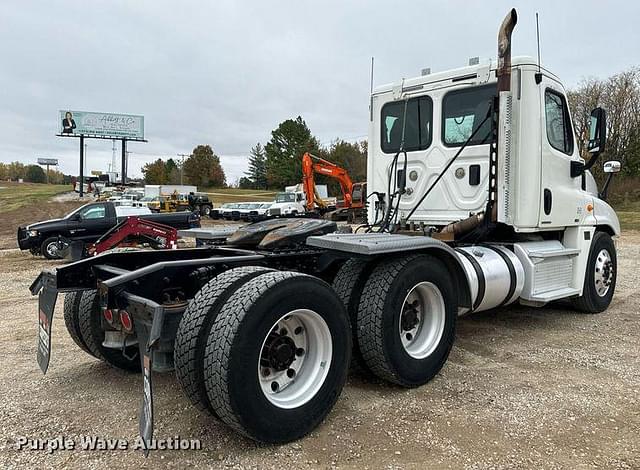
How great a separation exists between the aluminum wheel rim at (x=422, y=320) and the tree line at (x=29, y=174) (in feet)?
452

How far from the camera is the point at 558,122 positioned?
19.5 ft

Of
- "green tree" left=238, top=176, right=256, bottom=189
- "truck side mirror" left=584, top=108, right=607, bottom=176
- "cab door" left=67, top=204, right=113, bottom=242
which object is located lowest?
"cab door" left=67, top=204, right=113, bottom=242

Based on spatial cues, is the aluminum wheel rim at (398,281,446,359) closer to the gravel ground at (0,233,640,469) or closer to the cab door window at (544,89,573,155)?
the gravel ground at (0,233,640,469)

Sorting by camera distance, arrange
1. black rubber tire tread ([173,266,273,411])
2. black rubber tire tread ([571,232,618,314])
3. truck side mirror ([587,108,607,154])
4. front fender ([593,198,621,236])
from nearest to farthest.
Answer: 1. black rubber tire tread ([173,266,273,411])
2. truck side mirror ([587,108,607,154])
3. black rubber tire tread ([571,232,618,314])
4. front fender ([593,198,621,236])

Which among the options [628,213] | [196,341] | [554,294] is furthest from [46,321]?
[628,213]

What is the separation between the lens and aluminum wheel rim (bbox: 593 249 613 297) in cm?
654

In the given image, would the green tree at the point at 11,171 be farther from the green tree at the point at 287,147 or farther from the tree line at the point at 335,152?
the green tree at the point at 287,147

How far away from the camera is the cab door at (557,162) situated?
5.67 metres

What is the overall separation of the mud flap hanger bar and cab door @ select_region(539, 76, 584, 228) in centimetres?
439

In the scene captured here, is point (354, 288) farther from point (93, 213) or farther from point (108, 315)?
point (93, 213)

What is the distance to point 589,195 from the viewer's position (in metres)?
6.58

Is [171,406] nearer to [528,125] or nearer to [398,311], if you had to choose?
[398,311]

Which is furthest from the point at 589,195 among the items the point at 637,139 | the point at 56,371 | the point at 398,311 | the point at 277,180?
the point at 277,180

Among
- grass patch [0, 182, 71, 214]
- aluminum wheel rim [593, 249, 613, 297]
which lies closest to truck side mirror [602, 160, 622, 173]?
aluminum wheel rim [593, 249, 613, 297]
